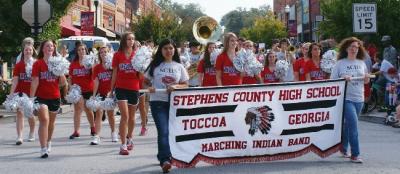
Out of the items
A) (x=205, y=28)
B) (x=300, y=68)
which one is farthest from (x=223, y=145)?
(x=205, y=28)

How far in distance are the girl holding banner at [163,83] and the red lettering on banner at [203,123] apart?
0.26 m

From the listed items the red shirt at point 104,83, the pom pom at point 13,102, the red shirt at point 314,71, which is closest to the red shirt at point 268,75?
the red shirt at point 314,71

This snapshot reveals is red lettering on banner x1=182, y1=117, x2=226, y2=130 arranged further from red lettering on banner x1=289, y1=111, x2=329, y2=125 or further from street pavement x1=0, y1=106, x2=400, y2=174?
red lettering on banner x1=289, y1=111, x2=329, y2=125

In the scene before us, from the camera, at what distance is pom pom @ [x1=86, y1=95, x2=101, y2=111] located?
11391 millimetres

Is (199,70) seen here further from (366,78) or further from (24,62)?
(366,78)

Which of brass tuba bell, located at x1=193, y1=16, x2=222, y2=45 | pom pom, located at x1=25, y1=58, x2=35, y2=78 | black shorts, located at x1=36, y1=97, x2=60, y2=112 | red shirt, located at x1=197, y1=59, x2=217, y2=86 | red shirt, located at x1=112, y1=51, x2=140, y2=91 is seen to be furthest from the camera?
brass tuba bell, located at x1=193, y1=16, x2=222, y2=45

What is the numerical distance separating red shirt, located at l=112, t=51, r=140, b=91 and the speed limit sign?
9.27 meters

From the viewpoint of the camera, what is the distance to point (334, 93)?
9.06 m

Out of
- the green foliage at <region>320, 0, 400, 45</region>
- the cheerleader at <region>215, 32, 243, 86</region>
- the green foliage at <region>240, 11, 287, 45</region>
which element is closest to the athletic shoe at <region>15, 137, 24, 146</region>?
the cheerleader at <region>215, 32, 243, 86</region>

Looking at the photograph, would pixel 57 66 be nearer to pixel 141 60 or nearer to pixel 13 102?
pixel 13 102

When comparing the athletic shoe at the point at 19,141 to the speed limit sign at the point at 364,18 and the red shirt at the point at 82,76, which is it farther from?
the speed limit sign at the point at 364,18

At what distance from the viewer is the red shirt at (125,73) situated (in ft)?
33.5

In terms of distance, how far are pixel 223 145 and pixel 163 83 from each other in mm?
1083

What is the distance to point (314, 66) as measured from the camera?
1085 cm
